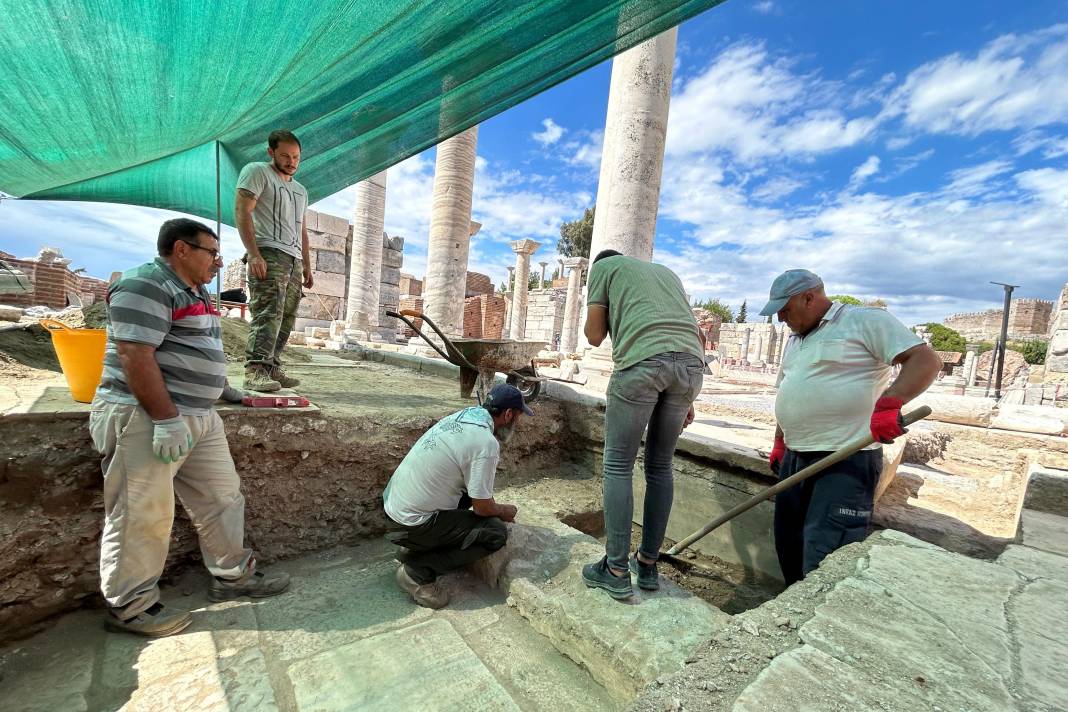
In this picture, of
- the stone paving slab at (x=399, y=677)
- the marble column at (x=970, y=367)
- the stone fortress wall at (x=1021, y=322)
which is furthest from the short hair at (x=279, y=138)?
the stone fortress wall at (x=1021, y=322)

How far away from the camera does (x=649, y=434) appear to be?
2.10m

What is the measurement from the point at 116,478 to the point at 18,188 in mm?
4953

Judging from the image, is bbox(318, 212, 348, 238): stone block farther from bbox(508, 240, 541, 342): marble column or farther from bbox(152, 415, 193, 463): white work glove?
bbox(152, 415, 193, 463): white work glove

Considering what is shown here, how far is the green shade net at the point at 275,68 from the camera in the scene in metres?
2.20

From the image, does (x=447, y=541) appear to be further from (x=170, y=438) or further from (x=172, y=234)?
(x=172, y=234)

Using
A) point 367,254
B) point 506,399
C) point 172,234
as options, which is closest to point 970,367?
point 367,254

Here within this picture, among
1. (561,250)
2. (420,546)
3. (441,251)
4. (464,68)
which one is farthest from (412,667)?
Answer: (561,250)

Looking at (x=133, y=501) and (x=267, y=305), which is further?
(x=267, y=305)

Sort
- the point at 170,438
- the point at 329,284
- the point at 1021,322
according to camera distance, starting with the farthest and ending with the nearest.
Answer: the point at 1021,322 < the point at 329,284 < the point at 170,438

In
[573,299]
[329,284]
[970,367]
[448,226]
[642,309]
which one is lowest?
[642,309]

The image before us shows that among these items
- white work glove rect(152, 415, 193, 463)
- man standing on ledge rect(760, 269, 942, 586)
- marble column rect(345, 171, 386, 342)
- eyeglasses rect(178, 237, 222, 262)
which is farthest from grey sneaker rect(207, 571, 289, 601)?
marble column rect(345, 171, 386, 342)

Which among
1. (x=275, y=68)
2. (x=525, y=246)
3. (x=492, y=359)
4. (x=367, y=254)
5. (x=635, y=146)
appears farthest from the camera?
(x=525, y=246)

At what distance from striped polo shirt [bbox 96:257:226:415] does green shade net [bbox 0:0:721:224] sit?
1.35 meters

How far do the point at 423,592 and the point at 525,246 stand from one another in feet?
58.0
